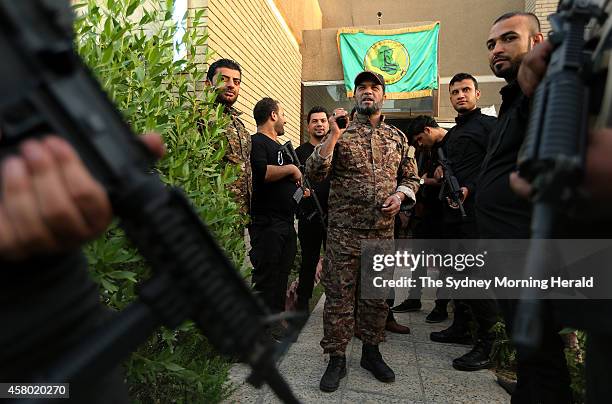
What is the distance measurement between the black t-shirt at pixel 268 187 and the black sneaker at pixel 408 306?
75.6 inches

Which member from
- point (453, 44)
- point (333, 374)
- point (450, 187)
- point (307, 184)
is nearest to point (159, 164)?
point (333, 374)

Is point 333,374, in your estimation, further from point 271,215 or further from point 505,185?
point 505,185

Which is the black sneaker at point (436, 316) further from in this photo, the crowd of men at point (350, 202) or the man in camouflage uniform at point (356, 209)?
the man in camouflage uniform at point (356, 209)

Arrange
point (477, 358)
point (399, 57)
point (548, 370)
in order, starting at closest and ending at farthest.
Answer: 1. point (548, 370)
2. point (477, 358)
3. point (399, 57)

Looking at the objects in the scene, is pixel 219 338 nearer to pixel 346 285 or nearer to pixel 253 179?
pixel 346 285

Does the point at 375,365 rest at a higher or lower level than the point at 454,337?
higher

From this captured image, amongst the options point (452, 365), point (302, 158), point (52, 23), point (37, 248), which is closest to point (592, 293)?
point (37, 248)

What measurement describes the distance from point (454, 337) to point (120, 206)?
347 cm

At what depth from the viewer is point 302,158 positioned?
4207 mm

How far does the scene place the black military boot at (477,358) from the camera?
293 cm

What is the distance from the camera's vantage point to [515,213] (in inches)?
68.4

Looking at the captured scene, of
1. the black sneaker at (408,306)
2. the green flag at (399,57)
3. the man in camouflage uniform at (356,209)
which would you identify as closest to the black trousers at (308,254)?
the man in camouflage uniform at (356,209)

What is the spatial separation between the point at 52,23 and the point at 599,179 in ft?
3.47

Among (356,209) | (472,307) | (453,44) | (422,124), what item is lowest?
(472,307)
